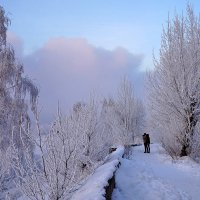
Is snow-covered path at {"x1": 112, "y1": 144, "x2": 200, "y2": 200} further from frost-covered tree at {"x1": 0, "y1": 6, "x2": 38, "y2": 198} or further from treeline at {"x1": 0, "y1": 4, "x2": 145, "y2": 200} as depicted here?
frost-covered tree at {"x1": 0, "y1": 6, "x2": 38, "y2": 198}

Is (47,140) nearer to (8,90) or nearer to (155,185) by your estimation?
(155,185)

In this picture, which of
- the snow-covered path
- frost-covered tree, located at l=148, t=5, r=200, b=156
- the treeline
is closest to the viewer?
the treeline

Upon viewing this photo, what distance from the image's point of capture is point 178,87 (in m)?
20.3

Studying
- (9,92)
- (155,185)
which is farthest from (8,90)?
(155,185)

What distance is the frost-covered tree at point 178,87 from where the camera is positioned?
66.5 ft

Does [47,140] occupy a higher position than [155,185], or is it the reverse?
[47,140]

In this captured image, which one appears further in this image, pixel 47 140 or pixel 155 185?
pixel 155 185

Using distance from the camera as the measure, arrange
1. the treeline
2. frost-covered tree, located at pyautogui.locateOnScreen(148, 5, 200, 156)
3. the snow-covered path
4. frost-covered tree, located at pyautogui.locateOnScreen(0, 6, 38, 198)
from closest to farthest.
A: the treeline → the snow-covered path → frost-covered tree, located at pyautogui.locateOnScreen(0, 6, 38, 198) → frost-covered tree, located at pyautogui.locateOnScreen(148, 5, 200, 156)

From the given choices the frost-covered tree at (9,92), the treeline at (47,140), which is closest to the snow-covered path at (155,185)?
the treeline at (47,140)

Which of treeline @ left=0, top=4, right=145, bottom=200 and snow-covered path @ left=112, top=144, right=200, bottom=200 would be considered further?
snow-covered path @ left=112, top=144, right=200, bottom=200

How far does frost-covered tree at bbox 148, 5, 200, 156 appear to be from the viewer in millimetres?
20281

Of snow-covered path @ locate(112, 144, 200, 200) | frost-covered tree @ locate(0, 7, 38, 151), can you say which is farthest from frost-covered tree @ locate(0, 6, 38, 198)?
Result: snow-covered path @ locate(112, 144, 200, 200)

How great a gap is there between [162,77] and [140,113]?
27.3 metres

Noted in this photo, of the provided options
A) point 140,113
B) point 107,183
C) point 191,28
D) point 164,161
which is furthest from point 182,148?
point 140,113
